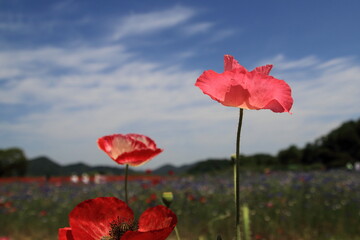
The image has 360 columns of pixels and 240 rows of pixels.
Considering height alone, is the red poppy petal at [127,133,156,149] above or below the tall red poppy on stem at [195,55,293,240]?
below

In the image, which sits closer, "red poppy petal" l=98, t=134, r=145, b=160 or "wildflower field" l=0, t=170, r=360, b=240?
"red poppy petal" l=98, t=134, r=145, b=160

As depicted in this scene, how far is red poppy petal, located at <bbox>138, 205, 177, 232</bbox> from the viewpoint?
547 millimetres

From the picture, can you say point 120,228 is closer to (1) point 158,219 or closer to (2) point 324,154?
(1) point 158,219

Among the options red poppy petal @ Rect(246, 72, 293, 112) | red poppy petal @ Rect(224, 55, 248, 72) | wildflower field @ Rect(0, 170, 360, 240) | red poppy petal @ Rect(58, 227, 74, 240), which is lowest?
wildflower field @ Rect(0, 170, 360, 240)

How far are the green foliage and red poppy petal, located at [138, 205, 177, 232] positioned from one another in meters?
20.2

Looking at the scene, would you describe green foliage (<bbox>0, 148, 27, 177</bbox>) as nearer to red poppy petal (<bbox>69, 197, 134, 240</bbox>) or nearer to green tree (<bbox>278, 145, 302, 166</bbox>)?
green tree (<bbox>278, 145, 302, 166</bbox>)

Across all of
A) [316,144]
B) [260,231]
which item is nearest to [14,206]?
[260,231]

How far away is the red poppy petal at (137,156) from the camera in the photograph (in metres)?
0.86

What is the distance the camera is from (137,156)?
868mm

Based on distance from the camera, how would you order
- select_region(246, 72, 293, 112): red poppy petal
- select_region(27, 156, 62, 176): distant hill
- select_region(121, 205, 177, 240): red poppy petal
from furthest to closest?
select_region(27, 156, 62, 176): distant hill
select_region(246, 72, 293, 112): red poppy petal
select_region(121, 205, 177, 240): red poppy petal

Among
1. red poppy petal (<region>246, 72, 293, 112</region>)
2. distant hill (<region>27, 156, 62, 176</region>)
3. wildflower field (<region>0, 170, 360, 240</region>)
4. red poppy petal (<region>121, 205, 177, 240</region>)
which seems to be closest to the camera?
red poppy petal (<region>121, 205, 177, 240</region>)

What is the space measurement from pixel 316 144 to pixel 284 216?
14524mm

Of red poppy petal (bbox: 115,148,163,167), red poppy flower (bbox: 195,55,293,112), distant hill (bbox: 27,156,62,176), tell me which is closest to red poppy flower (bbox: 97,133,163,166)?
red poppy petal (bbox: 115,148,163,167)

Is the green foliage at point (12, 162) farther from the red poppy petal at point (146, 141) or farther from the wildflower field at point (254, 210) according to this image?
the red poppy petal at point (146, 141)
